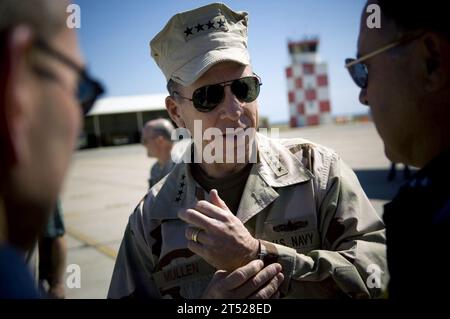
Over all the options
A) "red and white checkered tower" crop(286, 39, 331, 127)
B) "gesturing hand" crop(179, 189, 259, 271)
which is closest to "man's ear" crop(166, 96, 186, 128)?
"gesturing hand" crop(179, 189, 259, 271)

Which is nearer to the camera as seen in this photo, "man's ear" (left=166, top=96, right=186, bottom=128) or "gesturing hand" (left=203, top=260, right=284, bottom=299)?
"gesturing hand" (left=203, top=260, right=284, bottom=299)

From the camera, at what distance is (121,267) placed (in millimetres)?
1556

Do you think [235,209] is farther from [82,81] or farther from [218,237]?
[82,81]

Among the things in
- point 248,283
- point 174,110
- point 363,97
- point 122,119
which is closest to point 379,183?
point 174,110

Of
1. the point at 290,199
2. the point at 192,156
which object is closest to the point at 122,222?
the point at 192,156

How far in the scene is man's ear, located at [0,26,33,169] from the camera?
0.54m

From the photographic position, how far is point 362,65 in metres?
1.11

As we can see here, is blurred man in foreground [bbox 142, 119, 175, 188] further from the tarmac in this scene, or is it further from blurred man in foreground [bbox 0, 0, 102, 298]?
blurred man in foreground [bbox 0, 0, 102, 298]

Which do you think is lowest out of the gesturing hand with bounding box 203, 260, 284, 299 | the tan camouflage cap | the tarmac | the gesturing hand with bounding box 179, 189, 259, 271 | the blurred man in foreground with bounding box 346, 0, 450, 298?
the tarmac

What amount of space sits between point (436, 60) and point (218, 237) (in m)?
0.78

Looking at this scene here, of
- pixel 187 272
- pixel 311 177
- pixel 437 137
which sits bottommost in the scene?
pixel 187 272

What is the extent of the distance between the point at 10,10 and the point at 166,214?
1113 millimetres

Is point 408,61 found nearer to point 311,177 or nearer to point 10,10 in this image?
point 311,177
